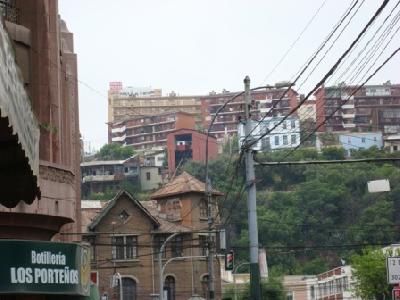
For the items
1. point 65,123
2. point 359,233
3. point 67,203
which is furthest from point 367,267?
point 67,203

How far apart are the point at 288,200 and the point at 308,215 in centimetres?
443

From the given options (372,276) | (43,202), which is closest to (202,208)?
(372,276)

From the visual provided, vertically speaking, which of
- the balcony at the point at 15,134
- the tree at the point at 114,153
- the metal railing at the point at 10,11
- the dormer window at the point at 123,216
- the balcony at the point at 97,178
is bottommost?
the balcony at the point at 15,134

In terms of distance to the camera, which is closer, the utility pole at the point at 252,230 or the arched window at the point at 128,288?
the utility pole at the point at 252,230

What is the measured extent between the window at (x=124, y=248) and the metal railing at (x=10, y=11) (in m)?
49.6

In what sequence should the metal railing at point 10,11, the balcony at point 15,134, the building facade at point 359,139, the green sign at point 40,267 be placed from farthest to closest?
the building facade at point 359,139
the metal railing at point 10,11
the green sign at point 40,267
the balcony at point 15,134

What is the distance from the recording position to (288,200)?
5320 inches

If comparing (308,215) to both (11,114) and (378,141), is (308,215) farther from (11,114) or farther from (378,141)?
(11,114)

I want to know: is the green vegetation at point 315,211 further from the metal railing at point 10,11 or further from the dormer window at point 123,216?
the metal railing at point 10,11

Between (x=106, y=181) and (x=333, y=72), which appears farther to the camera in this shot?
(x=106, y=181)

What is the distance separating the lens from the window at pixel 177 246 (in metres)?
73.3

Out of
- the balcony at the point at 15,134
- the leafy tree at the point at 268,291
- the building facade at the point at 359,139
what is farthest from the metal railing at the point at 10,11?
the building facade at the point at 359,139

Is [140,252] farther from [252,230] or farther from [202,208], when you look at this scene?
[252,230]

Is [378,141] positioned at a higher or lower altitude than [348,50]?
higher
